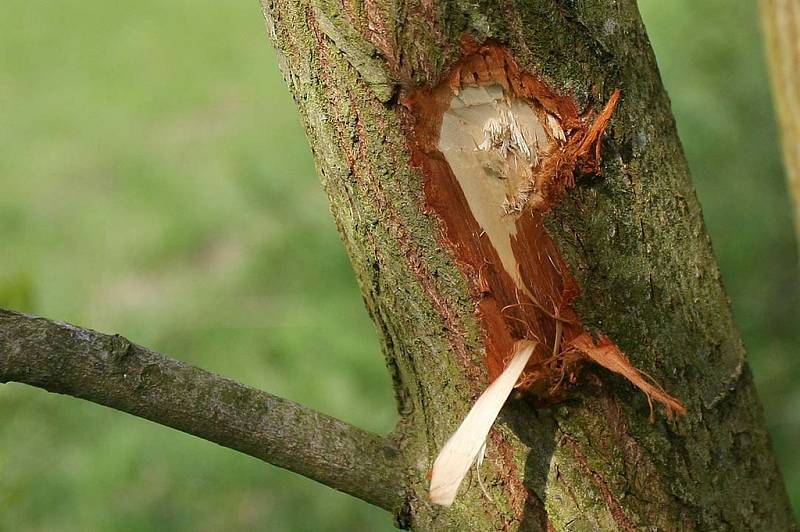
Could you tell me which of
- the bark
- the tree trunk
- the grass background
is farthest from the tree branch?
Answer: the bark

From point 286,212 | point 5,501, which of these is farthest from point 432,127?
point 286,212

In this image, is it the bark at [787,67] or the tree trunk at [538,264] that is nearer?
the tree trunk at [538,264]

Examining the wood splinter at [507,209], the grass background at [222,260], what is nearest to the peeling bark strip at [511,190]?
the wood splinter at [507,209]

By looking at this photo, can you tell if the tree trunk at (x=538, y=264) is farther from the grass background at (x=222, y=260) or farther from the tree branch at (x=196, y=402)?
the grass background at (x=222, y=260)

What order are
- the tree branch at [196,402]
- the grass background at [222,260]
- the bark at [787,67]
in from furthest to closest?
the grass background at [222,260] → the bark at [787,67] → the tree branch at [196,402]

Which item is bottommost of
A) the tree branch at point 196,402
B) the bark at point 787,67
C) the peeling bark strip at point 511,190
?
the tree branch at point 196,402

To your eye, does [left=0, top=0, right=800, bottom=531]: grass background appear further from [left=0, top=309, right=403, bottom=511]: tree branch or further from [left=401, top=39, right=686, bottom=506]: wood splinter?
[left=401, top=39, right=686, bottom=506]: wood splinter

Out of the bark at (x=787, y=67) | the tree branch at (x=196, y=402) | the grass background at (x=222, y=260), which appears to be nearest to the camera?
the tree branch at (x=196, y=402)
